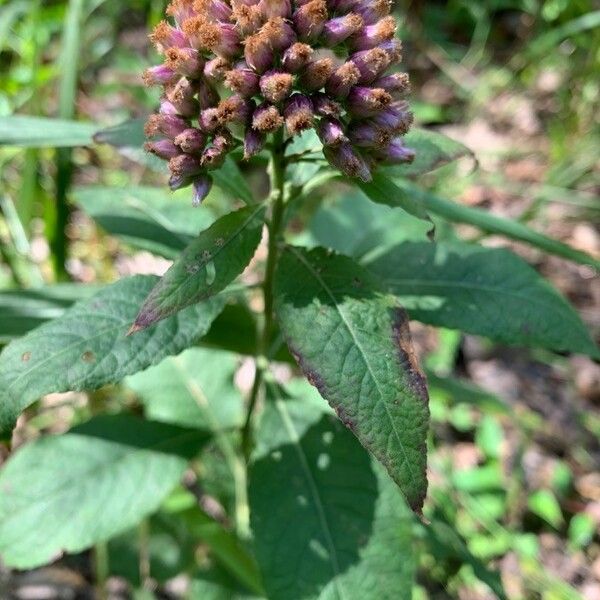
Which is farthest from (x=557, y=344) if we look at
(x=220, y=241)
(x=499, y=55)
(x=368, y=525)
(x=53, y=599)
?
(x=499, y=55)

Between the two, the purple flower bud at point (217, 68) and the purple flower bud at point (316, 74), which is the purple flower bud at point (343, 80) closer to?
the purple flower bud at point (316, 74)

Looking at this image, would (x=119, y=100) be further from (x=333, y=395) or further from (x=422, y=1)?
(x=333, y=395)

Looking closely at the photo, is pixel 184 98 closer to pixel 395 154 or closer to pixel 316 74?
pixel 316 74

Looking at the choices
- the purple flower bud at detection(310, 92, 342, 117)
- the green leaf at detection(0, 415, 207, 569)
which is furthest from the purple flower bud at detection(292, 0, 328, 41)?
the green leaf at detection(0, 415, 207, 569)

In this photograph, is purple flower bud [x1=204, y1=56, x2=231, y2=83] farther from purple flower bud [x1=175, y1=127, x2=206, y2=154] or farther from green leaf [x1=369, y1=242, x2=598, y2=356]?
green leaf [x1=369, y1=242, x2=598, y2=356]

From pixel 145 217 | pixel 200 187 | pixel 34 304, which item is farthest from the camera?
pixel 145 217

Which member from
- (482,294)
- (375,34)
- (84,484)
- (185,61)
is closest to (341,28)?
(375,34)
